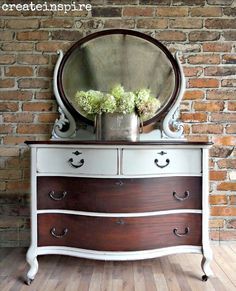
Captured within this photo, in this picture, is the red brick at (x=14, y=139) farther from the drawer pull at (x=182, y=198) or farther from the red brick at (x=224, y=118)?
the red brick at (x=224, y=118)

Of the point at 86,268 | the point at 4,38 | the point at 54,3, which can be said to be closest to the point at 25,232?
the point at 86,268

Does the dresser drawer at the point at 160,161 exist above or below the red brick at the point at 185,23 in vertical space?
below

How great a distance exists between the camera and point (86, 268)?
2.16 m

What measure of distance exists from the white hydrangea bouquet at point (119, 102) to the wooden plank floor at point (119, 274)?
1.01 meters

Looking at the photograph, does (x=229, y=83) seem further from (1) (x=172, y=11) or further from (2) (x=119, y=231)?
(2) (x=119, y=231)

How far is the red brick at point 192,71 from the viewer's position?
2521 millimetres

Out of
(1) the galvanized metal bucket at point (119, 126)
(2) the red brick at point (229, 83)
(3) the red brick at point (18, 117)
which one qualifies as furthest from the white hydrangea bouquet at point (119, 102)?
(2) the red brick at point (229, 83)

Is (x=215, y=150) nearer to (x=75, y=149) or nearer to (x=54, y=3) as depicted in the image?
(x=75, y=149)

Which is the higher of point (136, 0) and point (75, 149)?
point (136, 0)

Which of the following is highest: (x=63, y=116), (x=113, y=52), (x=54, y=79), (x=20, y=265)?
(x=113, y=52)

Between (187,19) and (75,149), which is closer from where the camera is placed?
(75,149)

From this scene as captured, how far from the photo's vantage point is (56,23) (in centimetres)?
252

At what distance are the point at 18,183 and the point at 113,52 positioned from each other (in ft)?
4.10

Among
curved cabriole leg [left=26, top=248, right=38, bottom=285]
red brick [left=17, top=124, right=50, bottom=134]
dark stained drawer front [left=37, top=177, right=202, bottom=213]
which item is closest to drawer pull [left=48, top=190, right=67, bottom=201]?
dark stained drawer front [left=37, top=177, right=202, bottom=213]
